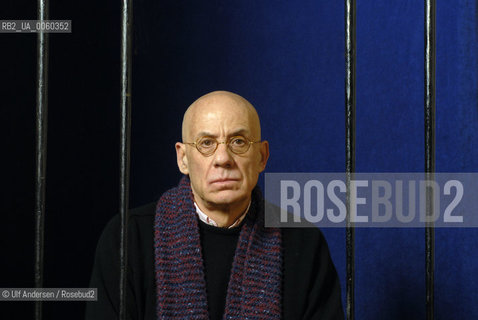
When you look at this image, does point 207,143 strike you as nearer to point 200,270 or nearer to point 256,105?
point 200,270

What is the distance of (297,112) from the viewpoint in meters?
1.74

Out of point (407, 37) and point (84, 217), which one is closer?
point (407, 37)

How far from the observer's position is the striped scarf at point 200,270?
103 centimetres

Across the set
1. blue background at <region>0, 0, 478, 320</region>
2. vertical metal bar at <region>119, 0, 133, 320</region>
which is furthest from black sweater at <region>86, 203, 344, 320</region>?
blue background at <region>0, 0, 478, 320</region>

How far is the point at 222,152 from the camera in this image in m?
1.01

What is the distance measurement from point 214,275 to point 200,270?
0.10 feet

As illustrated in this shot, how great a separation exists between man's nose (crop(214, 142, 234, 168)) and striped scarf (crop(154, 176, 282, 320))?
0.39ft

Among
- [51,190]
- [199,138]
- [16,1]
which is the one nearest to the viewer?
[199,138]

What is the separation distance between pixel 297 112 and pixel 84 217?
0.64 m

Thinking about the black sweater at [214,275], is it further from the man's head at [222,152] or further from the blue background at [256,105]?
the blue background at [256,105]

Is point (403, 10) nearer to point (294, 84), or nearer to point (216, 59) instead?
point (294, 84)

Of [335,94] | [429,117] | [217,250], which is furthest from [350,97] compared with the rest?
[335,94]

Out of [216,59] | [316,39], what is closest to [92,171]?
[216,59]

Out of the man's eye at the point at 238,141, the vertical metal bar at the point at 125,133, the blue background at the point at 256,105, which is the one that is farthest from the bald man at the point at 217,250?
the blue background at the point at 256,105
